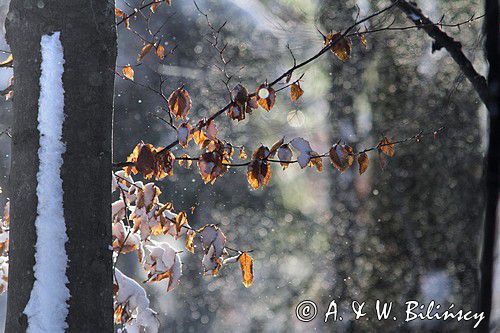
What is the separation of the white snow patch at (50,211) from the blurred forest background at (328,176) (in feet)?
15.6

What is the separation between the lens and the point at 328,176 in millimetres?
10484

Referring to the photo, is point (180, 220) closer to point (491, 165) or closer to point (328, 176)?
point (491, 165)

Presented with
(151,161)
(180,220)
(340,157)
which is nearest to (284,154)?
(340,157)

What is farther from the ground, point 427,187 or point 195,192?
point 195,192

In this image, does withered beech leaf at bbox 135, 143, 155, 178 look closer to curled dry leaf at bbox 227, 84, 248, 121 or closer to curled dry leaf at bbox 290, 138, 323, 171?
curled dry leaf at bbox 227, 84, 248, 121

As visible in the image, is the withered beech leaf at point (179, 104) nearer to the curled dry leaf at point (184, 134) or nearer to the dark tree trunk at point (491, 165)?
the curled dry leaf at point (184, 134)

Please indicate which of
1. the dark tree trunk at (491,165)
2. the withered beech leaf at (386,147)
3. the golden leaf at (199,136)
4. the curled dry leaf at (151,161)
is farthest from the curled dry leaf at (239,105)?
the dark tree trunk at (491,165)

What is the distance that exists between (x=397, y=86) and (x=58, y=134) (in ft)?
26.4

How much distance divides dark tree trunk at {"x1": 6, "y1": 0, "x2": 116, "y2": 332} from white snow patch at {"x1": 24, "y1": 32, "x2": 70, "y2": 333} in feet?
0.05

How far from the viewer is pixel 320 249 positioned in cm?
1070

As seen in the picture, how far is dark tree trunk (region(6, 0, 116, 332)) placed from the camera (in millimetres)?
1832

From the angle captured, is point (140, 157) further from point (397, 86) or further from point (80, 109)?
point (397, 86)

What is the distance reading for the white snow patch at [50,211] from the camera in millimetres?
1777

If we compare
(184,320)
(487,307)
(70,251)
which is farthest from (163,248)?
(184,320)
